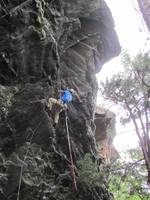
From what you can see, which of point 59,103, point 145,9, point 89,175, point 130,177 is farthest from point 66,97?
point 130,177

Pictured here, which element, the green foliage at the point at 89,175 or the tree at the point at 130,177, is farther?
the tree at the point at 130,177

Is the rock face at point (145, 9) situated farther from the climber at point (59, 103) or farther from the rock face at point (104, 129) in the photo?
the rock face at point (104, 129)

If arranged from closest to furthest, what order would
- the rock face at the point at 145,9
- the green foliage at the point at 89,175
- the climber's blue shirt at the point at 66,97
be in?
1. the rock face at the point at 145,9
2. the green foliage at the point at 89,175
3. the climber's blue shirt at the point at 66,97

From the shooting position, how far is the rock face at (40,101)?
282 inches

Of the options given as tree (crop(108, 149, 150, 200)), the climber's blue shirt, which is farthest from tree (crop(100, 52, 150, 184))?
the climber's blue shirt

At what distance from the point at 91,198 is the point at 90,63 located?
16.5 ft

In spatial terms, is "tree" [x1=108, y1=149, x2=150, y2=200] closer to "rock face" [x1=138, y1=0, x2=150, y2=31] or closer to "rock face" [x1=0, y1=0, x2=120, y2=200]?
"rock face" [x1=0, y1=0, x2=120, y2=200]

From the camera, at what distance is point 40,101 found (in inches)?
315

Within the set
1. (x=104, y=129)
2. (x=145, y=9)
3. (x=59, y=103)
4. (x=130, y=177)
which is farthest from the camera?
(x=104, y=129)

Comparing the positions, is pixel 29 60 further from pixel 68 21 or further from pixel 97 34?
pixel 97 34

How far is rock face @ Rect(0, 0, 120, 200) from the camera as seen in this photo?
7156 millimetres

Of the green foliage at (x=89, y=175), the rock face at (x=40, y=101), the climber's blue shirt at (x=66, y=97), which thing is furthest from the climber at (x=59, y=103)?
the green foliage at (x=89, y=175)

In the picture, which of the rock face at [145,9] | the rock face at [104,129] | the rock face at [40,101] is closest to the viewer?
the rock face at [145,9]

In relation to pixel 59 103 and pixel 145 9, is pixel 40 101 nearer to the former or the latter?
pixel 59 103
